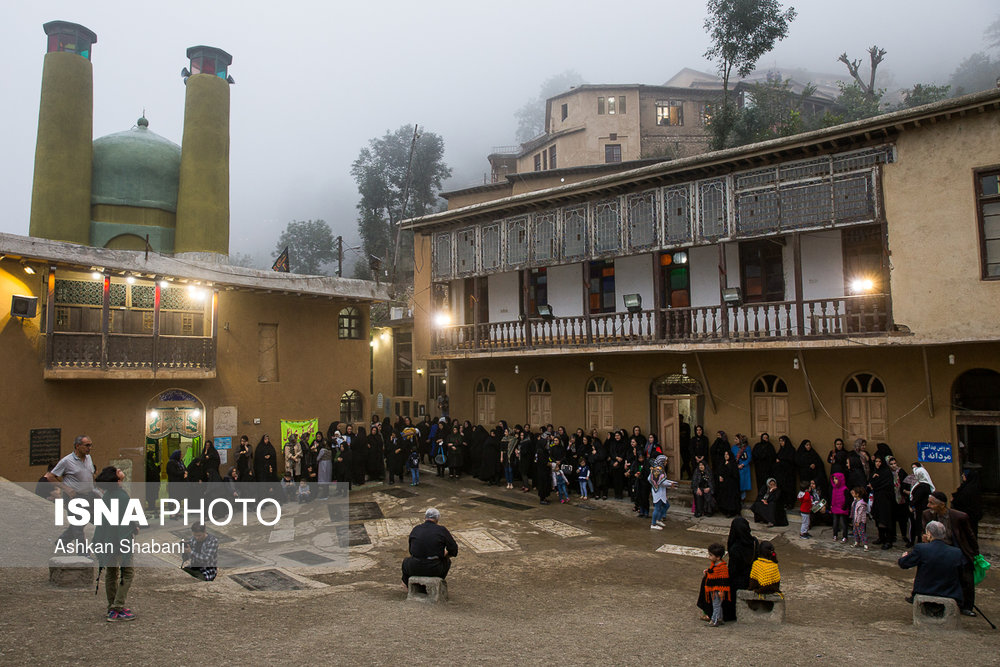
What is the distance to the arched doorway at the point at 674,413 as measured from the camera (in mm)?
16719

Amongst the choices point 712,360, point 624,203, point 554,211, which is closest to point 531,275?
point 554,211

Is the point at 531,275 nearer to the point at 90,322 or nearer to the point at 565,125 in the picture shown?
the point at 90,322

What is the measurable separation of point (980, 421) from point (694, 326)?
585 cm

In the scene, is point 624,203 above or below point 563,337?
above

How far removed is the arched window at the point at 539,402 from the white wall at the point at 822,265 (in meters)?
7.77

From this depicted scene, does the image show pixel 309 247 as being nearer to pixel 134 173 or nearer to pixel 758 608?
pixel 134 173

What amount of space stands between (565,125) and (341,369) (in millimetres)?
28703

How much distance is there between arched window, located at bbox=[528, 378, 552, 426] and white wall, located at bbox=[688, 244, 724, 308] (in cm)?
524

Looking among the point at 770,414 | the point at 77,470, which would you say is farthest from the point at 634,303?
the point at 77,470

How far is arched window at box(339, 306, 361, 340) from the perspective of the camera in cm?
2069

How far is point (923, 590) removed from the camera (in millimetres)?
7426

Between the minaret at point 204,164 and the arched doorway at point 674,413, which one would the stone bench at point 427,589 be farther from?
the minaret at point 204,164

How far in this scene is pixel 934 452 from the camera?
12867 millimetres

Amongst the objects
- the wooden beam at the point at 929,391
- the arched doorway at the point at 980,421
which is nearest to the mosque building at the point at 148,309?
the wooden beam at the point at 929,391
